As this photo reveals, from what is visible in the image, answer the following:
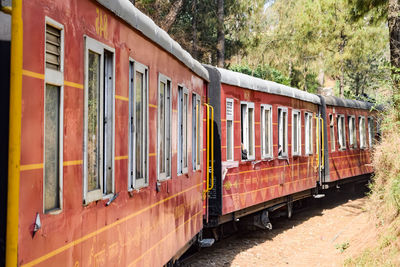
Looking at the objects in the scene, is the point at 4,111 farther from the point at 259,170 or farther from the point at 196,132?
the point at 259,170

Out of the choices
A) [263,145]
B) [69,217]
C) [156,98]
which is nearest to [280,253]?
[263,145]

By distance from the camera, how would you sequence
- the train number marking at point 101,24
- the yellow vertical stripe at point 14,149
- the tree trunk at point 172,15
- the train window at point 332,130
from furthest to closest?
the tree trunk at point 172,15 < the train window at point 332,130 < the train number marking at point 101,24 < the yellow vertical stripe at point 14,149

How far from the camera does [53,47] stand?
10.7 ft

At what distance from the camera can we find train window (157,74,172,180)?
6.05 m

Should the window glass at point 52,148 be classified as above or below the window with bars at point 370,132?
below

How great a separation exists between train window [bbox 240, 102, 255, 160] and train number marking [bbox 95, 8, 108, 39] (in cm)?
738

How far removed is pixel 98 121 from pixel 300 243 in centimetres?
985

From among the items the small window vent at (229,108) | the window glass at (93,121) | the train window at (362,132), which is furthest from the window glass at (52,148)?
the train window at (362,132)

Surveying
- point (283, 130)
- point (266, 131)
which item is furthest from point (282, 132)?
→ point (266, 131)

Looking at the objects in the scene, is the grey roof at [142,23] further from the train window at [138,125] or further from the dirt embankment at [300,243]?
the dirt embankment at [300,243]

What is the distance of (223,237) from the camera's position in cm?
1274

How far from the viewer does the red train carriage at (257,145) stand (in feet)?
34.4

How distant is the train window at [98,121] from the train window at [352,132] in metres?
17.0

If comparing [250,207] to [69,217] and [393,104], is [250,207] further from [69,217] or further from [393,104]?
[69,217]
